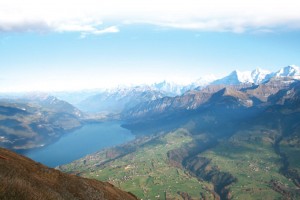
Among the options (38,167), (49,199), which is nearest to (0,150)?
(38,167)

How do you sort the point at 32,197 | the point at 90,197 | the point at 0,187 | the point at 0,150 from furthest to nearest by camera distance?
the point at 0,150 < the point at 90,197 < the point at 32,197 < the point at 0,187

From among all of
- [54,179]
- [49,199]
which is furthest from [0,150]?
[49,199]

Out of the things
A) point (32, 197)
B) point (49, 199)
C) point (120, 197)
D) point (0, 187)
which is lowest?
point (120, 197)

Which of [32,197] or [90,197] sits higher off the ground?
[32,197]

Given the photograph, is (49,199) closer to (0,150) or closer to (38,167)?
(38,167)

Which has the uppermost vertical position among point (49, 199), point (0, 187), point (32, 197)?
point (0, 187)

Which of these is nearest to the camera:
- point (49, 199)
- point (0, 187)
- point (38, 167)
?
point (0, 187)

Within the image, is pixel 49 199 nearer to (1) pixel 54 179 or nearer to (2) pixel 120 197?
(1) pixel 54 179

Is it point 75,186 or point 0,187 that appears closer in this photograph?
point 0,187

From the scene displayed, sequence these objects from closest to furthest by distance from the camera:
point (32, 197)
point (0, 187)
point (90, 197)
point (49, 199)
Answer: point (0, 187)
point (32, 197)
point (49, 199)
point (90, 197)
